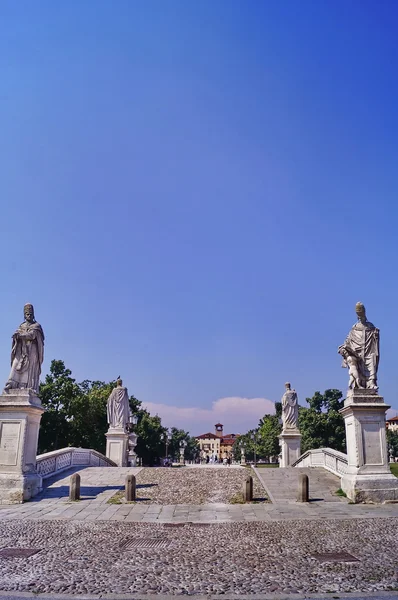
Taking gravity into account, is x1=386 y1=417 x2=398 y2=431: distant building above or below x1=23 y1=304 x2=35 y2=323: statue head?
above

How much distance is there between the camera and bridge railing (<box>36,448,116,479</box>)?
1714cm

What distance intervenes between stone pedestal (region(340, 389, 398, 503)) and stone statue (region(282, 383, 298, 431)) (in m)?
11.3

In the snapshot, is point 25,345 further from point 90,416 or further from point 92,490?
point 90,416

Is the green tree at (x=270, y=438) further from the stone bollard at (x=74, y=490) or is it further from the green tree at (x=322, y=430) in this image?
the stone bollard at (x=74, y=490)

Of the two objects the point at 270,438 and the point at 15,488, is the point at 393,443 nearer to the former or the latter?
the point at 270,438

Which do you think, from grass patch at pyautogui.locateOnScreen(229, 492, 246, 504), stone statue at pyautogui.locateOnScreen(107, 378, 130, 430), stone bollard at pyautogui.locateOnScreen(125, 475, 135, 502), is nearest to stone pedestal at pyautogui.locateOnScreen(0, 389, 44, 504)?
stone bollard at pyautogui.locateOnScreen(125, 475, 135, 502)

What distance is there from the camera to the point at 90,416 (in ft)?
149

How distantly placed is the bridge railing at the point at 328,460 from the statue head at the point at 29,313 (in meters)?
11.6

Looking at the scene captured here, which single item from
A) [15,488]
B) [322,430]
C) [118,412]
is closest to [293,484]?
[15,488]

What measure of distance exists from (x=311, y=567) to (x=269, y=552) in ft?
3.58

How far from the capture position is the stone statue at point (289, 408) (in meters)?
26.1

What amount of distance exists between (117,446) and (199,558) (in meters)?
18.9

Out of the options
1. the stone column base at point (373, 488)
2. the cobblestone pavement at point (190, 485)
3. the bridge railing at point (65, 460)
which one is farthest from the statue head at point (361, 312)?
the bridge railing at point (65, 460)

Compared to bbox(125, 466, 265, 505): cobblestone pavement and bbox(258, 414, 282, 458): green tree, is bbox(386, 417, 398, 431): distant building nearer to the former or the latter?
bbox(258, 414, 282, 458): green tree
